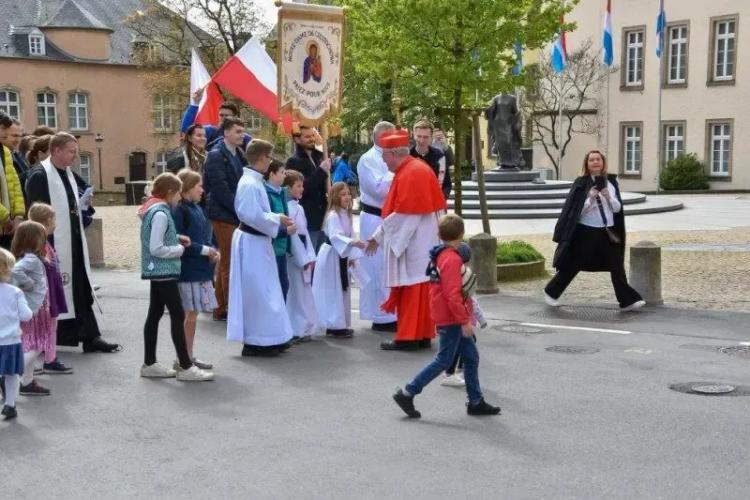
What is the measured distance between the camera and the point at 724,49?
42.4 meters

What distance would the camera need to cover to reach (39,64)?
196ft

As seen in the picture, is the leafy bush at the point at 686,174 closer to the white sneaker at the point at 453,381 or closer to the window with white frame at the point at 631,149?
the window with white frame at the point at 631,149

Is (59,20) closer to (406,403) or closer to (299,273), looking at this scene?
(299,273)

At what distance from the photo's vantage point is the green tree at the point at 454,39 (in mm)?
14672

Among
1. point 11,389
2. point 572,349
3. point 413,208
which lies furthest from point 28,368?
point 572,349

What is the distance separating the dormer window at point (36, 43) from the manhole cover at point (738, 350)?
182 ft

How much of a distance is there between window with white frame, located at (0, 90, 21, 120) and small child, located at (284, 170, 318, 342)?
52346mm

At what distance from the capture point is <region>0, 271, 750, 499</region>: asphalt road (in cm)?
556

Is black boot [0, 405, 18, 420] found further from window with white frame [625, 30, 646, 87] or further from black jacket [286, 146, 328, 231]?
window with white frame [625, 30, 646, 87]

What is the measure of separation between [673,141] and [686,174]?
8.91 ft

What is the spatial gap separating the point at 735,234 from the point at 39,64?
47.2 m

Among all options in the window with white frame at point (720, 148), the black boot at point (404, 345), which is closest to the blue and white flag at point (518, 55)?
the black boot at point (404, 345)

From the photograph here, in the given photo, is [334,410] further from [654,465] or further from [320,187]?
[320,187]

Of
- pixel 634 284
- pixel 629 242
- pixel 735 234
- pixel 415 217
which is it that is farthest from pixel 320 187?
pixel 735 234
